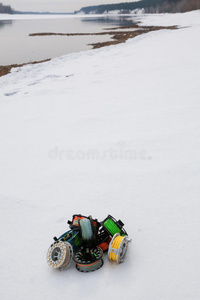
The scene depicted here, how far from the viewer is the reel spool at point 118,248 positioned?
240 cm

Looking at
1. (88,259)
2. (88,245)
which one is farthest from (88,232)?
(88,259)

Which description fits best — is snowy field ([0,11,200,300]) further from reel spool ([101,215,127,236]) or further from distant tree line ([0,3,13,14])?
distant tree line ([0,3,13,14])

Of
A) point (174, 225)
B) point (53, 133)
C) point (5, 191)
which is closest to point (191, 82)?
point (53, 133)

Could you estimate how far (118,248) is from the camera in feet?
7.84

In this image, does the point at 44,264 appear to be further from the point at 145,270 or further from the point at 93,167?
the point at 93,167

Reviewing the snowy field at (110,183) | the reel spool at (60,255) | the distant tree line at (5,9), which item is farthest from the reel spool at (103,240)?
the distant tree line at (5,9)

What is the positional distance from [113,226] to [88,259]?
44cm

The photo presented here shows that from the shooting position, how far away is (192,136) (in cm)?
439

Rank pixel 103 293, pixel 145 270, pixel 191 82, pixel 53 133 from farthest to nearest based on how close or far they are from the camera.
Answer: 1. pixel 191 82
2. pixel 53 133
3. pixel 145 270
4. pixel 103 293

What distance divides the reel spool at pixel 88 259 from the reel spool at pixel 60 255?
93mm

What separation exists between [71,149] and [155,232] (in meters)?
2.44

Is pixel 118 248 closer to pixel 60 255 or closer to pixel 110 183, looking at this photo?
pixel 60 255

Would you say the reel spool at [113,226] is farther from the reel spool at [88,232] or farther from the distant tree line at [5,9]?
the distant tree line at [5,9]

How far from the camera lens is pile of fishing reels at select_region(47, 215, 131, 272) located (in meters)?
Result: 2.39
